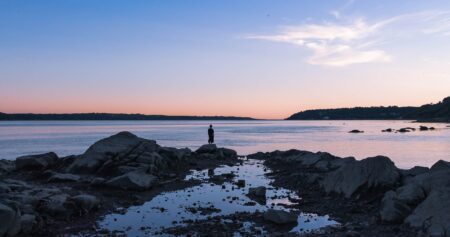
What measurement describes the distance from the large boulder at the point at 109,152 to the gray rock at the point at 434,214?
57.6 feet

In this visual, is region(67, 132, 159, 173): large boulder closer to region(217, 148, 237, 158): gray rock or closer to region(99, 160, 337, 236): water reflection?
region(99, 160, 337, 236): water reflection

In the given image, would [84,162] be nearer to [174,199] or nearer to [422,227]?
[174,199]

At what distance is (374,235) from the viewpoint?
14.2 m

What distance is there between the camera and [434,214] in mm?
14133

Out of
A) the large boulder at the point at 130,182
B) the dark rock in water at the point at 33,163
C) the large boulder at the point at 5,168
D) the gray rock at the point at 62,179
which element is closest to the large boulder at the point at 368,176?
the large boulder at the point at 130,182

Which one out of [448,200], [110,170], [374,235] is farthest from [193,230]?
[110,170]

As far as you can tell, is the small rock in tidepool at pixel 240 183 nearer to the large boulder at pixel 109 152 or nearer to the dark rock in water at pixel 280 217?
the large boulder at pixel 109 152

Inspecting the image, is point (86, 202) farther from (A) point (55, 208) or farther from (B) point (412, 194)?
(B) point (412, 194)

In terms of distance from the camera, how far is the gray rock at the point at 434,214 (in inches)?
526

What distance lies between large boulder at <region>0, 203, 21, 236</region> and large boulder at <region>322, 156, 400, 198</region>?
12.9 meters

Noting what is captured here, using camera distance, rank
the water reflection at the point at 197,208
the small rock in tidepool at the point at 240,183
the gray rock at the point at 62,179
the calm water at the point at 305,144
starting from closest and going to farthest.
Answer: the water reflection at the point at 197,208 < the gray rock at the point at 62,179 < the small rock in tidepool at the point at 240,183 < the calm water at the point at 305,144

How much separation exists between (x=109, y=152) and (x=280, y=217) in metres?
14.7

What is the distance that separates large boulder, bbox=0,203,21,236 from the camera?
12961 mm

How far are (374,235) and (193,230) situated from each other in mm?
5631
